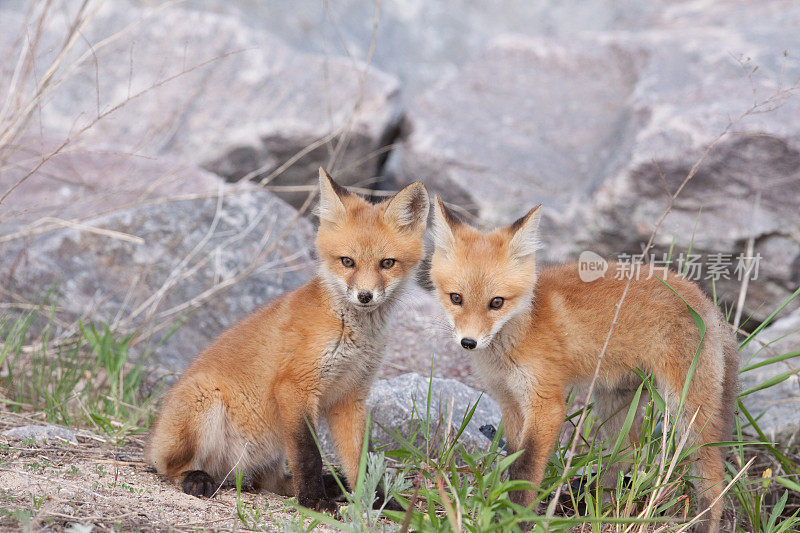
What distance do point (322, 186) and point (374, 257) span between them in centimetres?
49

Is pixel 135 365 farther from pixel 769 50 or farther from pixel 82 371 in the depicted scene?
pixel 769 50

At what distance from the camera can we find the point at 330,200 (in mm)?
3658

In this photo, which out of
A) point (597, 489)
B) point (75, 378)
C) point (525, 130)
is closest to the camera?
point (597, 489)

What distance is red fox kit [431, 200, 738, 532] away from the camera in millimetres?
3182

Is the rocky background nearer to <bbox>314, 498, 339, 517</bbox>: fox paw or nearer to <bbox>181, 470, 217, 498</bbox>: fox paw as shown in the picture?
<bbox>314, 498, 339, 517</bbox>: fox paw

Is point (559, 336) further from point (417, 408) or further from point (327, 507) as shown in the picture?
point (327, 507)

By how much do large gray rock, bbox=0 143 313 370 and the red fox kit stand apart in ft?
6.74

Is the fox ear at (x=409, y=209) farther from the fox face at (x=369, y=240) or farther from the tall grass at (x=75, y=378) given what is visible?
the tall grass at (x=75, y=378)

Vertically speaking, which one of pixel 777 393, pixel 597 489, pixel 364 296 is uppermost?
pixel 364 296

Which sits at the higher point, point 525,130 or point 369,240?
point 525,130

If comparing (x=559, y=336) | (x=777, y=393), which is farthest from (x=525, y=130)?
(x=559, y=336)

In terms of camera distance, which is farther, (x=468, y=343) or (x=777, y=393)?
(x=777, y=393)

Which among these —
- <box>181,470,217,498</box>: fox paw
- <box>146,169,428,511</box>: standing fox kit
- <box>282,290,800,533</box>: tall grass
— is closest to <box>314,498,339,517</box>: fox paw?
<box>146,169,428,511</box>: standing fox kit

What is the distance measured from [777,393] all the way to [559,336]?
2200mm
